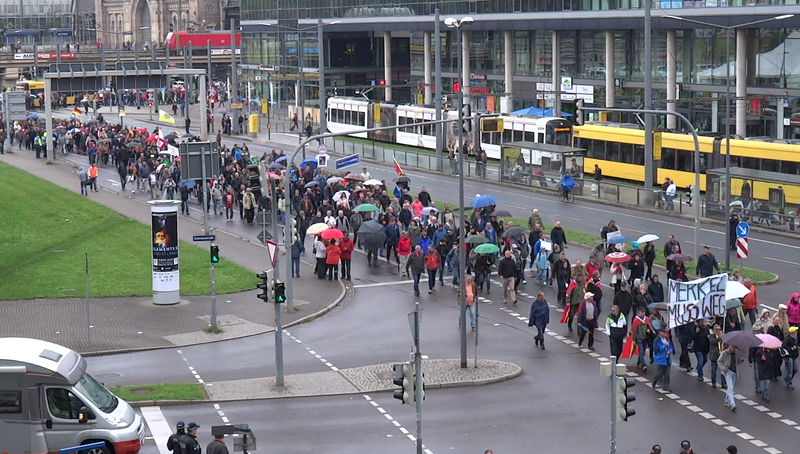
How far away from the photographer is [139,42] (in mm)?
172750

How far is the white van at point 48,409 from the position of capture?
66.4 ft

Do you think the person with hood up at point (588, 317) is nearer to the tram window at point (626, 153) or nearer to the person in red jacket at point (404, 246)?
the person in red jacket at point (404, 246)

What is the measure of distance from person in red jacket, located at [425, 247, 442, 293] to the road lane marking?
490 inches

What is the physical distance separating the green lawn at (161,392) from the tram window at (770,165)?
1189 inches

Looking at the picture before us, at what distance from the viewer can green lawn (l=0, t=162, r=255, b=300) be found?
3634 cm

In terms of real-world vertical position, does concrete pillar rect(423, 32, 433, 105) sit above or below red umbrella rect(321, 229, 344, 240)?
above

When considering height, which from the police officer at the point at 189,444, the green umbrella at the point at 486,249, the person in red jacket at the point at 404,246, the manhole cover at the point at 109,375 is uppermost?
the green umbrella at the point at 486,249

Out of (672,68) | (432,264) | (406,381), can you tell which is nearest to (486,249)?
(432,264)

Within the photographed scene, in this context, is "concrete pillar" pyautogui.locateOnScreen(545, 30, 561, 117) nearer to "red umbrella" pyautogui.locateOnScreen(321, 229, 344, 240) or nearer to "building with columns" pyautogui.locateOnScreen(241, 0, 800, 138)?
"building with columns" pyautogui.locateOnScreen(241, 0, 800, 138)

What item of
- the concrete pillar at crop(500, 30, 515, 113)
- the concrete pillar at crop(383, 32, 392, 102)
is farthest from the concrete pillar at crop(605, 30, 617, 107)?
the concrete pillar at crop(383, 32, 392, 102)

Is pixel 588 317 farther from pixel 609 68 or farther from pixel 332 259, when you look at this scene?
pixel 609 68

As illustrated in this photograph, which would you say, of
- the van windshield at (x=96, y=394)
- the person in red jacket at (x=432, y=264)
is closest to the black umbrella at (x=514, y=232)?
the person in red jacket at (x=432, y=264)

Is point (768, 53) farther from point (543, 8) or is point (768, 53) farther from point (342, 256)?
point (342, 256)

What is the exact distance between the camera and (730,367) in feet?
80.0
